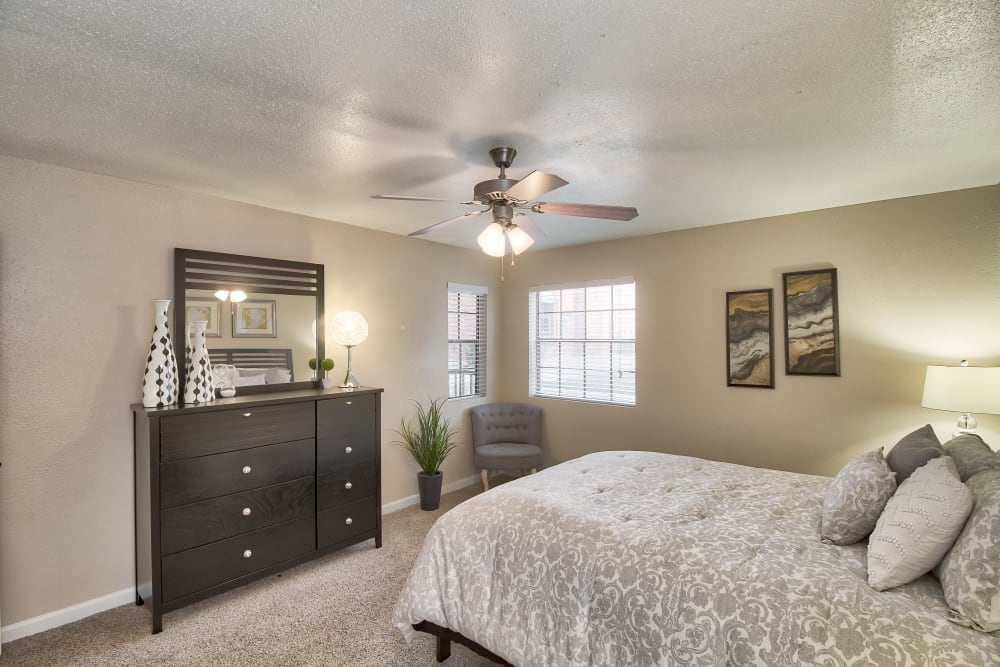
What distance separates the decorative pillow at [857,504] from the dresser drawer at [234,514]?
2.89m

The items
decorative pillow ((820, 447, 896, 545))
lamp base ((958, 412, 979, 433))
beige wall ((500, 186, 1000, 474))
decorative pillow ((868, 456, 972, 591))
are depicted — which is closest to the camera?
decorative pillow ((868, 456, 972, 591))

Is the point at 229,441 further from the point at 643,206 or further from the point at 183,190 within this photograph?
the point at 643,206

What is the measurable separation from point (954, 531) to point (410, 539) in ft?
10.4

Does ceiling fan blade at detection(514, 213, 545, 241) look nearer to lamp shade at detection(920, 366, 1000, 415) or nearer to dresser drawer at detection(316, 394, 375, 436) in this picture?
dresser drawer at detection(316, 394, 375, 436)

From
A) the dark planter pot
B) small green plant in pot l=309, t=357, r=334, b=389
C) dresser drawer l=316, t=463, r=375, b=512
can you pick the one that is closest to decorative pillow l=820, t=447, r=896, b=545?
dresser drawer l=316, t=463, r=375, b=512

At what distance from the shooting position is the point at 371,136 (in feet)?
7.34

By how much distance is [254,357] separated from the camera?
3371mm

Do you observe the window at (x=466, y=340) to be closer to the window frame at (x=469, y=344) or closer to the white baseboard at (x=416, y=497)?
the window frame at (x=469, y=344)

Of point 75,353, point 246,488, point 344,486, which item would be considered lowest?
point 344,486

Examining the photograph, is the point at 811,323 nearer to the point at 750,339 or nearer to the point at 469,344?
the point at 750,339

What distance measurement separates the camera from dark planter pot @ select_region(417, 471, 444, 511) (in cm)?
426

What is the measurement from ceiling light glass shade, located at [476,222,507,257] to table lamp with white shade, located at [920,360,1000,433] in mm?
2654

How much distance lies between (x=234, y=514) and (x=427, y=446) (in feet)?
5.77

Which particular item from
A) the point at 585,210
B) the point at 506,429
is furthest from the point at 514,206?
the point at 506,429
